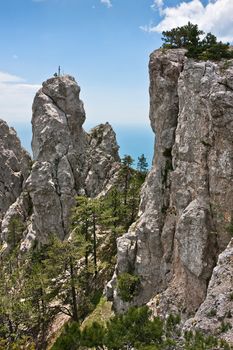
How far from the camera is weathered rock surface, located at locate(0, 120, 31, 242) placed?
8803cm

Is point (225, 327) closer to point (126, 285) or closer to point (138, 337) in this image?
point (138, 337)

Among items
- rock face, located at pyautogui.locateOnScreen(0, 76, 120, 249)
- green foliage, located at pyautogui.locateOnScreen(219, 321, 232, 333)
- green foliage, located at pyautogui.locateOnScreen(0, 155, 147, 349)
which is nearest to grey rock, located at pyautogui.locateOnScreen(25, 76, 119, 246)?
rock face, located at pyautogui.locateOnScreen(0, 76, 120, 249)

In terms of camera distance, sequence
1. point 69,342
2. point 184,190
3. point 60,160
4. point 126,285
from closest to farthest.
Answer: point 69,342 → point 184,190 → point 126,285 → point 60,160

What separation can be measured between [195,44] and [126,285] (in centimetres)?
2952

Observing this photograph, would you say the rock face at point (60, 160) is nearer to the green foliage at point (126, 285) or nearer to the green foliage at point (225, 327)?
the green foliage at point (126, 285)

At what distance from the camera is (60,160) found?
74875 millimetres

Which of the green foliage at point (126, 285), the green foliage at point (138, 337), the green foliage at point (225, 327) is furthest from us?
the green foliage at point (126, 285)

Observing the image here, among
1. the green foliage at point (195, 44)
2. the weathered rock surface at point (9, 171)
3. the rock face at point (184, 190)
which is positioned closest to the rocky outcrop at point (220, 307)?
the rock face at point (184, 190)

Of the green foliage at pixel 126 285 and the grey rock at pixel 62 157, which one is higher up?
the grey rock at pixel 62 157

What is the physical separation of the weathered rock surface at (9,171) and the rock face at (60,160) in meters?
7.00

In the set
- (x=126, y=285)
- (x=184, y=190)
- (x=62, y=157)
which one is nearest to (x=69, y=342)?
(x=184, y=190)

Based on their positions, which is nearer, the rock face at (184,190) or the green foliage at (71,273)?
the rock face at (184,190)

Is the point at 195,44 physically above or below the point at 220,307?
above

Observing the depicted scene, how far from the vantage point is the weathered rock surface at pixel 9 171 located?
3466 inches
